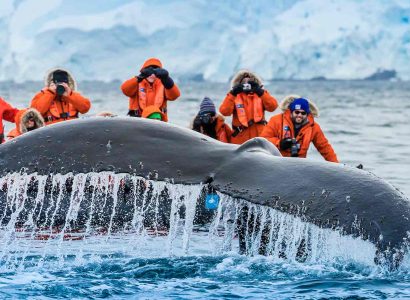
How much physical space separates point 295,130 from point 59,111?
3223 millimetres

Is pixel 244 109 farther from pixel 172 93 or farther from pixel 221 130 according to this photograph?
pixel 172 93

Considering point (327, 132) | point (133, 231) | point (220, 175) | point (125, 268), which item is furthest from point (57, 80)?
point (327, 132)

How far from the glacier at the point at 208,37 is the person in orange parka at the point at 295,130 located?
57.4 meters

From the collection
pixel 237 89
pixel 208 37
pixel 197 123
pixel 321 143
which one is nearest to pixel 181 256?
pixel 321 143

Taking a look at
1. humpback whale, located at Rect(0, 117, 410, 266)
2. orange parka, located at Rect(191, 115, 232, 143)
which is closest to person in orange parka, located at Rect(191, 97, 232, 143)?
orange parka, located at Rect(191, 115, 232, 143)

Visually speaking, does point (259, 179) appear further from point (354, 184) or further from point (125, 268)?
point (125, 268)

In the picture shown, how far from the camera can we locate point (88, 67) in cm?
7600

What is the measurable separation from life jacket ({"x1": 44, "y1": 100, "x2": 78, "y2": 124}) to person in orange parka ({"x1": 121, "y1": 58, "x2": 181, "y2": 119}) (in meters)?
0.76

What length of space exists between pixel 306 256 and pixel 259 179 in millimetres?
1251

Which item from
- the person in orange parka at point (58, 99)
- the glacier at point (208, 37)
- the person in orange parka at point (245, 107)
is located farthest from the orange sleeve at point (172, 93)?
the glacier at point (208, 37)

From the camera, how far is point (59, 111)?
10.7 m

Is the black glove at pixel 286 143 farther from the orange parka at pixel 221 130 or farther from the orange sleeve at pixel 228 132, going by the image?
the orange sleeve at pixel 228 132

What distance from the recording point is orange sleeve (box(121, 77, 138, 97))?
35.6ft

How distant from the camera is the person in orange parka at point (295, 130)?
9.27 meters
